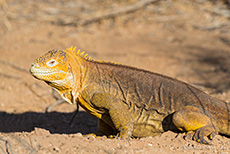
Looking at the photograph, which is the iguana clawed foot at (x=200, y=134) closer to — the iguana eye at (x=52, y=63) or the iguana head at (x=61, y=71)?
the iguana head at (x=61, y=71)

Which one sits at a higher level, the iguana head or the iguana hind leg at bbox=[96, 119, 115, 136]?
the iguana head

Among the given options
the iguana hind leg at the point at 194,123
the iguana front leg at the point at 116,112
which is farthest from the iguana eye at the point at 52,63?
the iguana hind leg at the point at 194,123

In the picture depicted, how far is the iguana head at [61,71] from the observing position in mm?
5594

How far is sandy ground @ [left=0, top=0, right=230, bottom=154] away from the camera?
539 cm

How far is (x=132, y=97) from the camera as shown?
6047 mm

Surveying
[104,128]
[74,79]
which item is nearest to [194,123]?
[104,128]

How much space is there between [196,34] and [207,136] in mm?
10716

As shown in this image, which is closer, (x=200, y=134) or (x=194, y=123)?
(x=200, y=134)

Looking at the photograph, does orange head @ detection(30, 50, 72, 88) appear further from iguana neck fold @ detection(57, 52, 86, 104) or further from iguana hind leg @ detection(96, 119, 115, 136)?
iguana hind leg @ detection(96, 119, 115, 136)

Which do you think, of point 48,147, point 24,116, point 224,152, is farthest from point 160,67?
point 48,147

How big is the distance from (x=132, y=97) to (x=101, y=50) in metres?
8.34

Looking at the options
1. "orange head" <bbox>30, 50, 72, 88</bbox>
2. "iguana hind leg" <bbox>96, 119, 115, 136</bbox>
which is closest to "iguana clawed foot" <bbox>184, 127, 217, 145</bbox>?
"iguana hind leg" <bbox>96, 119, 115, 136</bbox>

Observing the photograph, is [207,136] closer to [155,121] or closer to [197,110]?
[197,110]

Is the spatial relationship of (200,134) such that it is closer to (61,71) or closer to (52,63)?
(61,71)
